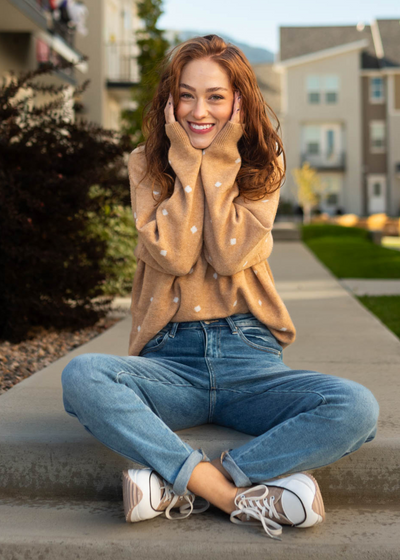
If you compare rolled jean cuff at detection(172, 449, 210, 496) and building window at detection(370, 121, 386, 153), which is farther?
building window at detection(370, 121, 386, 153)

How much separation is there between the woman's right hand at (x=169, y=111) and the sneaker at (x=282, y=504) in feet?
4.54

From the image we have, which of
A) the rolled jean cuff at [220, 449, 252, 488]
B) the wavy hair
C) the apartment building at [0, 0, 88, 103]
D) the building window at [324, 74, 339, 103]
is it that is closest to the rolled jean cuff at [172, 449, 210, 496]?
the rolled jean cuff at [220, 449, 252, 488]

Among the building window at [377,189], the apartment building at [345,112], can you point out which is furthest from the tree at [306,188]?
the building window at [377,189]

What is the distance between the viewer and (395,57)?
115 ft

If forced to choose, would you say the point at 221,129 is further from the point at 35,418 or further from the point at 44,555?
the point at 44,555

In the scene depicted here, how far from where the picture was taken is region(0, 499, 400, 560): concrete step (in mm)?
1929

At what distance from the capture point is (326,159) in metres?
35.6

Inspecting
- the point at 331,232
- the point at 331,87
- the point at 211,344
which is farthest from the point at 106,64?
the point at 331,87

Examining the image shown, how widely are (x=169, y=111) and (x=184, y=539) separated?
1551 millimetres

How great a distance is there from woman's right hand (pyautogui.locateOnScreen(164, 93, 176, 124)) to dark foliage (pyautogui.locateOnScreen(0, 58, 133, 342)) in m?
1.90

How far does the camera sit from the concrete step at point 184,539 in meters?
1.93

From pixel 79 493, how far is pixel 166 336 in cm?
66

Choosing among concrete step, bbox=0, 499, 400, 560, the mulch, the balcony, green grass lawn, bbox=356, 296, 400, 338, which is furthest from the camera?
the balcony

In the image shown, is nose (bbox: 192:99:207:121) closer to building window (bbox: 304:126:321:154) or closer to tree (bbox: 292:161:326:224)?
tree (bbox: 292:161:326:224)
